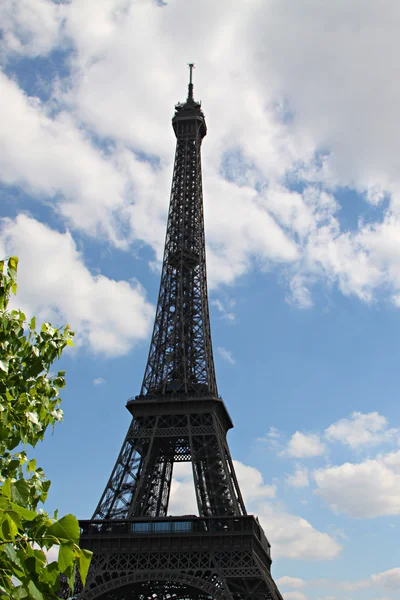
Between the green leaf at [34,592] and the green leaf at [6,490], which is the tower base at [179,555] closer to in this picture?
the green leaf at [34,592]

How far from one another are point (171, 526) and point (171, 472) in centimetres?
1849

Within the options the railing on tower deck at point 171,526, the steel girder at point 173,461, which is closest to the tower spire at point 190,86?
the steel girder at point 173,461

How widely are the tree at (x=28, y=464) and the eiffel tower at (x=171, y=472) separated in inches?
1943

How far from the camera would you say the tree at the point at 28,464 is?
8625 millimetres

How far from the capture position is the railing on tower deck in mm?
61219

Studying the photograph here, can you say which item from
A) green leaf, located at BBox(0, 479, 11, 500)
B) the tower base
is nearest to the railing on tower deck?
the tower base

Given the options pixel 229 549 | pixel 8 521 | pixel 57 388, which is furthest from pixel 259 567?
pixel 8 521

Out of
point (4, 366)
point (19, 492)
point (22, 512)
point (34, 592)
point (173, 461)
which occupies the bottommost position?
point (34, 592)

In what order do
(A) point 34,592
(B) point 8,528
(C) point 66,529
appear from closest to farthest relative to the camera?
(B) point 8,528 < (C) point 66,529 < (A) point 34,592

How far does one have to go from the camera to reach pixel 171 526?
204ft

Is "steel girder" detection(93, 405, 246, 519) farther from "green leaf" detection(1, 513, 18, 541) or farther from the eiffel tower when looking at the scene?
"green leaf" detection(1, 513, 18, 541)

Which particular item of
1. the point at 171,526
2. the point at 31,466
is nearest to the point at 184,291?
the point at 171,526

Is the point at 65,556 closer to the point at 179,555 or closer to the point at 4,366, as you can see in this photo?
the point at 4,366

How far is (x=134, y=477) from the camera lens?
6844cm
